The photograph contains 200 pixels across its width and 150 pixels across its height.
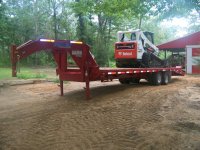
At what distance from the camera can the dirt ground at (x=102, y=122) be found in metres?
7.74

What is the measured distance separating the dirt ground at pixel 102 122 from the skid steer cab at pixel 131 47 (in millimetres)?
5465

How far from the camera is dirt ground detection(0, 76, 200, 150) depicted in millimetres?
7738

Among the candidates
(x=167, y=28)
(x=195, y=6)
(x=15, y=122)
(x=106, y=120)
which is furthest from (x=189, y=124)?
(x=167, y=28)

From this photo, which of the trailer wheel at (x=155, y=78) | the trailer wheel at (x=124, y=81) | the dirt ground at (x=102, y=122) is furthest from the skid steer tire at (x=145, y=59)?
the dirt ground at (x=102, y=122)

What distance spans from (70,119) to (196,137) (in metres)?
3.46

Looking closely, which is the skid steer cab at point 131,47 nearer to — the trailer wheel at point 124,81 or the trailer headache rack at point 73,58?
the trailer wheel at point 124,81

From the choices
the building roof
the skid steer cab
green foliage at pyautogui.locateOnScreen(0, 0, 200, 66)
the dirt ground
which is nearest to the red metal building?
the building roof

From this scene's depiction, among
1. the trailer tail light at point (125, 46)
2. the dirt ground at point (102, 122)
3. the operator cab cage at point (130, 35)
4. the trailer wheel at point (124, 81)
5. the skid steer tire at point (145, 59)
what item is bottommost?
the dirt ground at point (102, 122)

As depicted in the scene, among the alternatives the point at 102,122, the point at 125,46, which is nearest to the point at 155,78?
the point at 125,46

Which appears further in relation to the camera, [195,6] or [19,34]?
[19,34]

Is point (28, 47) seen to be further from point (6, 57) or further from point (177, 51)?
point (6, 57)

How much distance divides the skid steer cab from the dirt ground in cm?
547

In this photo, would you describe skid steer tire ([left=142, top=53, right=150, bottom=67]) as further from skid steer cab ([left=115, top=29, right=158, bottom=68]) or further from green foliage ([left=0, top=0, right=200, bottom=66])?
green foliage ([left=0, top=0, right=200, bottom=66])

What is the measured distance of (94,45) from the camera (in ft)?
139
